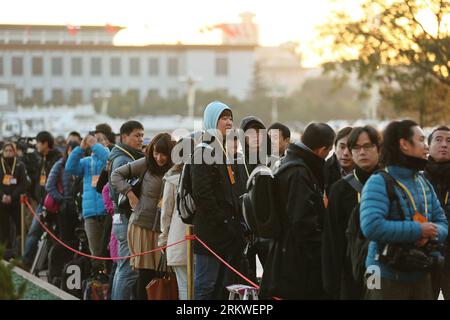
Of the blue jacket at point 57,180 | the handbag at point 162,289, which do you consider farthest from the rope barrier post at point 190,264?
the blue jacket at point 57,180

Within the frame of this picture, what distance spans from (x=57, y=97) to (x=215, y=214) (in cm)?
13852

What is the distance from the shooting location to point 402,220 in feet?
24.2

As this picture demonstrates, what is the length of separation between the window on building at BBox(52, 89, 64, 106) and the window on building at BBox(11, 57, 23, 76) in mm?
5031

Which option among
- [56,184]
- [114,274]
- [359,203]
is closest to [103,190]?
[114,274]

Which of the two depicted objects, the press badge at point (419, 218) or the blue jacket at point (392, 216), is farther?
the press badge at point (419, 218)

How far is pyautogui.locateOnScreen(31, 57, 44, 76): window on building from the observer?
144m

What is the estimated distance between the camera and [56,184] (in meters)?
15.6

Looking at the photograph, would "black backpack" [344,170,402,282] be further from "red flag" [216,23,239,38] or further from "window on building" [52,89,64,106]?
"red flag" [216,23,239,38]

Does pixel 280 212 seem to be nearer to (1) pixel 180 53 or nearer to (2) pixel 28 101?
(2) pixel 28 101

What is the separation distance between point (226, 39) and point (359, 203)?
16975 centimetres

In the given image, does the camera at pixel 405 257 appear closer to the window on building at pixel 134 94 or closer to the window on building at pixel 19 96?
the window on building at pixel 19 96

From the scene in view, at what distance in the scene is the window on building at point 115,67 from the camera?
150 meters

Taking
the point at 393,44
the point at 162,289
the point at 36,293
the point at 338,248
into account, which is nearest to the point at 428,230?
the point at 338,248

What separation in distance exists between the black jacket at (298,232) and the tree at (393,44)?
58.1 ft
